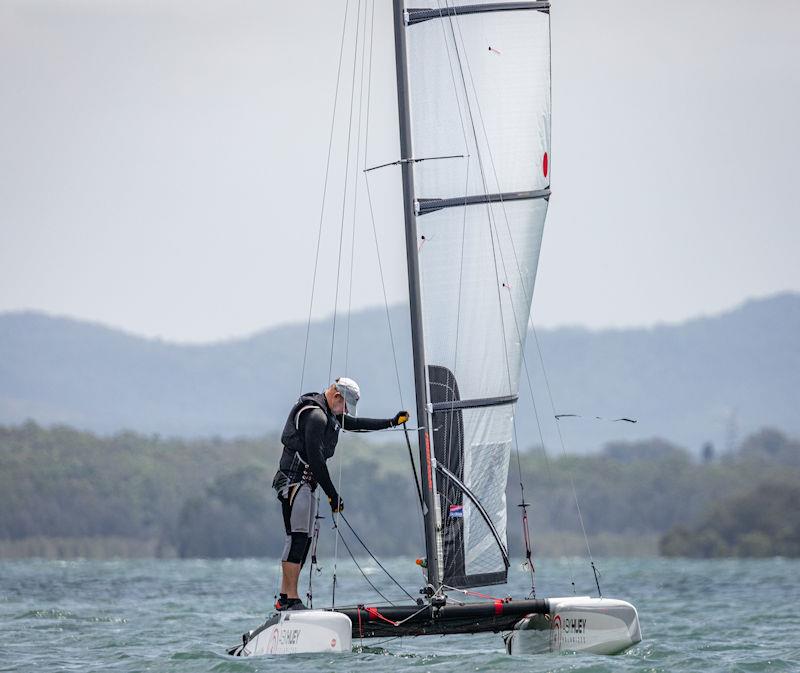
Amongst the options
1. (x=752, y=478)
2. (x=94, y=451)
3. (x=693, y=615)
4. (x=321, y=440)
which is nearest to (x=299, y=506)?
(x=321, y=440)

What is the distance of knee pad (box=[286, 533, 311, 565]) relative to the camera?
1572cm

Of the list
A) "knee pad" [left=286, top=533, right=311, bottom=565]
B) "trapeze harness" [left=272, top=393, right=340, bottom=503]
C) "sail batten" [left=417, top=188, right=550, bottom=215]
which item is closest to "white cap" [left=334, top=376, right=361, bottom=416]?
"trapeze harness" [left=272, top=393, right=340, bottom=503]

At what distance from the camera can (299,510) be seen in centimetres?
1578

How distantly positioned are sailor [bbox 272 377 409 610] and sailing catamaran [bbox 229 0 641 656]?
2.55 ft

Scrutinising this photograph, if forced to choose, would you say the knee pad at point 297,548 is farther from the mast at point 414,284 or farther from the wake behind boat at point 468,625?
the mast at point 414,284

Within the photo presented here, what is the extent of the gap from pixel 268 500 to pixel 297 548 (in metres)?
91.5

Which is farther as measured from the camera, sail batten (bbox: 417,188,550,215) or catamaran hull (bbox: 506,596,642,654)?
sail batten (bbox: 417,188,550,215)

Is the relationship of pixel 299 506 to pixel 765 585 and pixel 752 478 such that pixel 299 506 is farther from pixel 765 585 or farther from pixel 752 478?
pixel 752 478

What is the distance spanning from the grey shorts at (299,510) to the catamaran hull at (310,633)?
0.69 m

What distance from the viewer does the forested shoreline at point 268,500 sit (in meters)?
95.0

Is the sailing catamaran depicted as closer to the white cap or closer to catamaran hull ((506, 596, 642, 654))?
catamaran hull ((506, 596, 642, 654))

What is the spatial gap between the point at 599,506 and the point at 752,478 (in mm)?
12592

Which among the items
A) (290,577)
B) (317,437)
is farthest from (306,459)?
(290,577)

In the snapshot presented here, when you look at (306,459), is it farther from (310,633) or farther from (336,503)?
(310,633)
